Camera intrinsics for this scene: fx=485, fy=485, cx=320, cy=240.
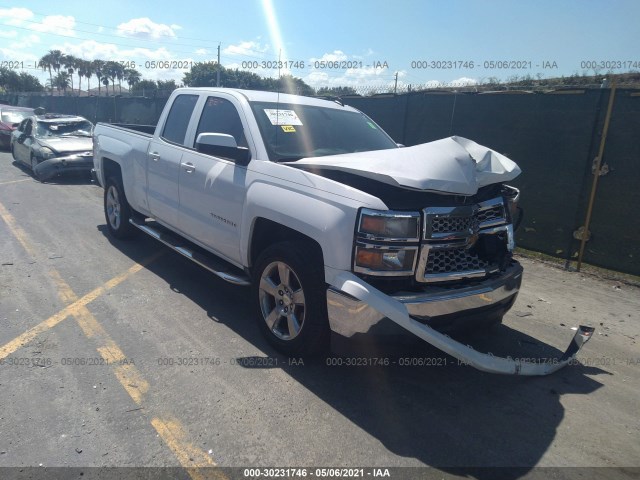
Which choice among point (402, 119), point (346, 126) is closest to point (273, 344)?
point (346, 126)

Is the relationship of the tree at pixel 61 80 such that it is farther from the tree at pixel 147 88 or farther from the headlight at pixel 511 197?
the headlight at pixel 511 197

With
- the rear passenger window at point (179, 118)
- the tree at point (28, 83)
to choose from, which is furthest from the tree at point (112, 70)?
the rear passenger window at point (179, 118)

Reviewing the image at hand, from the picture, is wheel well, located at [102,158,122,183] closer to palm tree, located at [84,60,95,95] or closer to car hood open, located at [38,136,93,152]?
car hood open, located at [38,136,93,152]

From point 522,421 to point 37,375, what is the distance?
340 cm

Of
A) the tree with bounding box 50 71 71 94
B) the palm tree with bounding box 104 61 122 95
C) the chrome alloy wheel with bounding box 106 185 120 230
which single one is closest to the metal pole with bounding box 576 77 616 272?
the chrome alloy wheel with bounding box 106 185 120 230

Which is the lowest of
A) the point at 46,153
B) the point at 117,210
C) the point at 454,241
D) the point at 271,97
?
the point at 117,210

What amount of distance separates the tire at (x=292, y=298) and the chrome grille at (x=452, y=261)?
2.51ft

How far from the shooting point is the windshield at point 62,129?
12.4 meters

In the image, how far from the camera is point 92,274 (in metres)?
5.62

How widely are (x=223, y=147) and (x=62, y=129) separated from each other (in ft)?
35.1

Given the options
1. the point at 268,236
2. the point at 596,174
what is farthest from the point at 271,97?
the point at 596,174

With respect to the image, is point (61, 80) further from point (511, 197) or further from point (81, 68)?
point (511, 197)

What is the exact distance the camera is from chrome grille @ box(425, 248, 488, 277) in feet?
10.9

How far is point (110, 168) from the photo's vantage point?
6.94m
